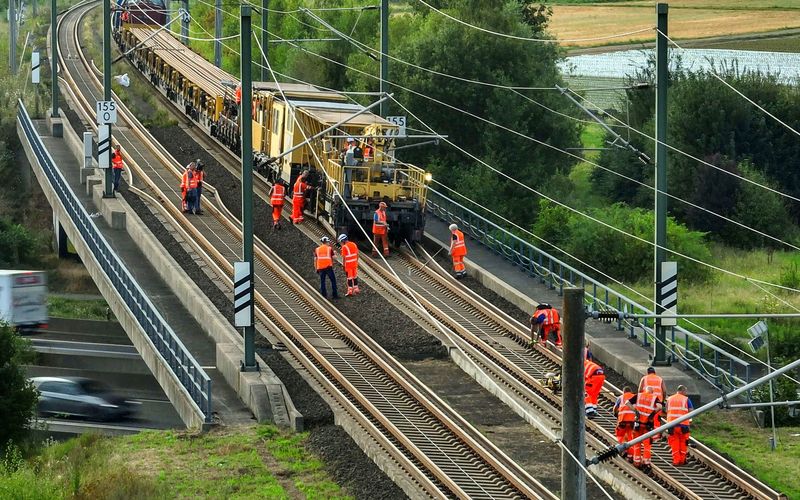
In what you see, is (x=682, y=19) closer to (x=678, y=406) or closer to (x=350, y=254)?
(x=350, y=254)

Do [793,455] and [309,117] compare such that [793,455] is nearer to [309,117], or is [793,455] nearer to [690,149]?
[309,117]

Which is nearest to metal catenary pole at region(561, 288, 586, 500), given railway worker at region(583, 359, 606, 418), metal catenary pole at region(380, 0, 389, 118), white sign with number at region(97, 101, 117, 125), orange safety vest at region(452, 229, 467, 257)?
railway worker at region(583, 359, 606, 418)

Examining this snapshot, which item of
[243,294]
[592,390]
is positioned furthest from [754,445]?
[243,294]

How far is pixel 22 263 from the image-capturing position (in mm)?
60125

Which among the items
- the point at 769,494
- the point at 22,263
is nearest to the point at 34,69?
the point at 22,263

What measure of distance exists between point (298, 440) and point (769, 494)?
25.1ft

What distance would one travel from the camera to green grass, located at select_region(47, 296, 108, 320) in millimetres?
53906

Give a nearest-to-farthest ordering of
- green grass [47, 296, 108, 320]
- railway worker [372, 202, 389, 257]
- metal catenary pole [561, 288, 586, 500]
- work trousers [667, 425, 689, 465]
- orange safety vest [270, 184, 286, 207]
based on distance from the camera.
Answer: metal catenary pole [561, 288, 586, 500]
work trousers [667, 425, 689, 465]
railway worker [372, 202, 389, 257]
orange safety vest [270, 184, 286, 207]
green grass [47, 296, 108, 320]

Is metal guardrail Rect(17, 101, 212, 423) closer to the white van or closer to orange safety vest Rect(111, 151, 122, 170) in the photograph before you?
orange safety vest Rect(111, 151, 122, 170)

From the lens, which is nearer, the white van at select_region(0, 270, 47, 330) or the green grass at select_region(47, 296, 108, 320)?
the white van at select_region(0, 270, 47, 330)

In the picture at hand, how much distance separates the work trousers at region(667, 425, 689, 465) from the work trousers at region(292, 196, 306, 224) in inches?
741

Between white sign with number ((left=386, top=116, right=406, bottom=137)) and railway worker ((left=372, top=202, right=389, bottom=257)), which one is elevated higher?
A: white sign with number ((left=386, top=116, right=406, bottom=137))

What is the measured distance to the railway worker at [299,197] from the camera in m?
40.1

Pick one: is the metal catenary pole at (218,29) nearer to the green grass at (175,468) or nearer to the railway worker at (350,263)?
the railway worker at (350,263)
